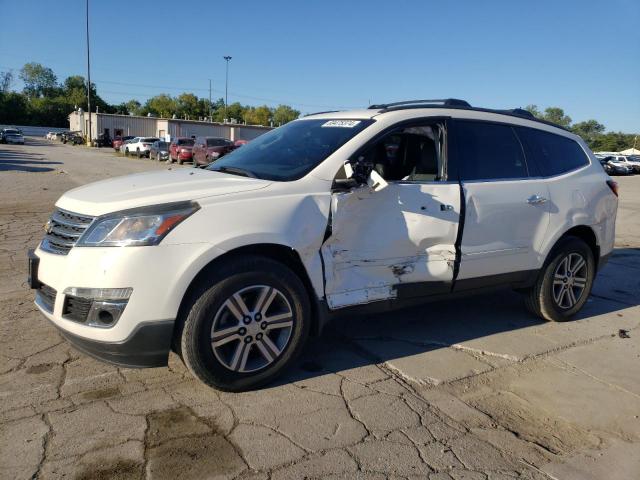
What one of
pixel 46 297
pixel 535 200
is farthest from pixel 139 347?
pixel 535 200

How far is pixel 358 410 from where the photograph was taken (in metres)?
3.23

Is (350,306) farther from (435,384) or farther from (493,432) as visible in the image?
(493,432)

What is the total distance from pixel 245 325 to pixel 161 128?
7099cm

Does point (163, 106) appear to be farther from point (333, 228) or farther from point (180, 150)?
point (333, 228)

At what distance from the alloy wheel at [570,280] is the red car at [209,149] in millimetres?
24241

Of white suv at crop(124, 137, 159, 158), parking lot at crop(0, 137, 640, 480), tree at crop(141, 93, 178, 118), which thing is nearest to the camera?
parking lot at crop(0, 137, 640, 480)

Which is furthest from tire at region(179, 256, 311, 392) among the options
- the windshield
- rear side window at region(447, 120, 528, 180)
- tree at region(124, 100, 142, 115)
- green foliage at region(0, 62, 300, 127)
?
tree at region(124, 100, 142, 115)

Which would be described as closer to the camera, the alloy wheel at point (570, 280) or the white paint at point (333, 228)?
the white paint at point (333, 228)

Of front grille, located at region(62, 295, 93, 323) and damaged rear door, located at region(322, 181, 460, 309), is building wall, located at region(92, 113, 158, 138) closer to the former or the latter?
damaged rear door, located at region(322, 181, 460, 309)

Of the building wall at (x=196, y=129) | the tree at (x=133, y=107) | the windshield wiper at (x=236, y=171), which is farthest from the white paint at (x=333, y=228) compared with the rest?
the tree at (x=133, y=107)

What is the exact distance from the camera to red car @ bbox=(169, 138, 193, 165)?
32.7 meters

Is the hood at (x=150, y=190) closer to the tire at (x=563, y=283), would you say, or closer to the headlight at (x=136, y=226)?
the headlight at (x=136, y=226)

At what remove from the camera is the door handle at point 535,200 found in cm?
455

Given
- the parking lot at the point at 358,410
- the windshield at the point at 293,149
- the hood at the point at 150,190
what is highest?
the windshield at the point at 293,149
